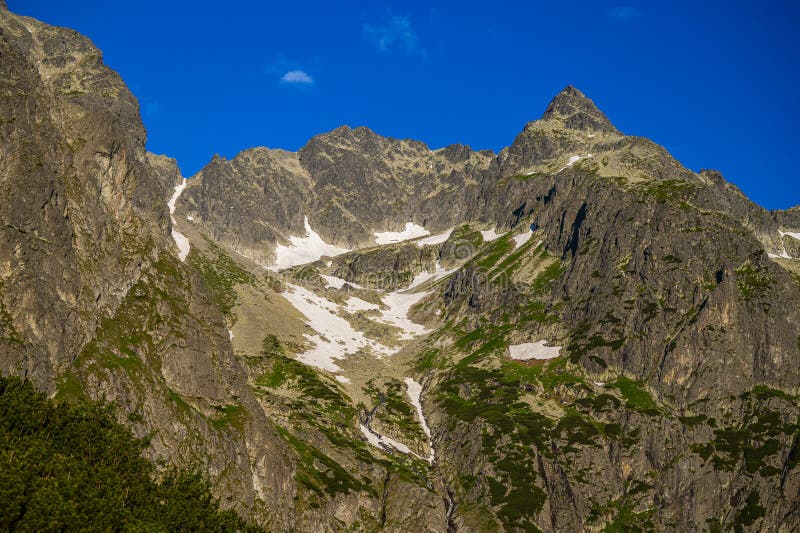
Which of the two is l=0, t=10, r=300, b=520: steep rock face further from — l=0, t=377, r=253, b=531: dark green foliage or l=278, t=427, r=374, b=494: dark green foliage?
l=0, t=377, r=253, b=531: dark green foliage

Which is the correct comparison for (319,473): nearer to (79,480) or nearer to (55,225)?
(55,225)

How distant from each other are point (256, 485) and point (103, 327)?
48.4m

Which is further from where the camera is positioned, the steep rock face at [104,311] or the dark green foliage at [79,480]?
the steep rock face at [104,311]

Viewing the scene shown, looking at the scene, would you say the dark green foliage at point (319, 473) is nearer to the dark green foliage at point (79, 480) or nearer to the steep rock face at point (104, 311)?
the steep rock face at point (104, 311)

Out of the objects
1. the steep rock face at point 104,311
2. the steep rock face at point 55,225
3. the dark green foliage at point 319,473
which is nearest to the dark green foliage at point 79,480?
the steep rock face at point 104,311

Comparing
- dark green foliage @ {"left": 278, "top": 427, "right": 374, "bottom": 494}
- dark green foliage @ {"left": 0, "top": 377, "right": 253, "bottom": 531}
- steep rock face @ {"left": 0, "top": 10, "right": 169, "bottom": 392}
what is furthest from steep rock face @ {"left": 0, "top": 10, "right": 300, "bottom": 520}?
dark green foliage @ {"left": 0, "top": 377, "right": 253, "bottom": 531}

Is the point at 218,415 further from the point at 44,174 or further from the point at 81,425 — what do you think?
the point at 81,425

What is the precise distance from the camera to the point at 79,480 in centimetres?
7688

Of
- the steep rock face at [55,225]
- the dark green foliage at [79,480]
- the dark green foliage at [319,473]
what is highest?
the steep rock face at [55,225]

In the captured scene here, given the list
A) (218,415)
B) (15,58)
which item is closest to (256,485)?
(218,415)

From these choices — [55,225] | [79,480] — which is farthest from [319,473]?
[79,480]

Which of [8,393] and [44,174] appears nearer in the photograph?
[8,393]

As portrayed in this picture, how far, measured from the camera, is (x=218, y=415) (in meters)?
169

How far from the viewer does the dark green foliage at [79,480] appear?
2648 inches
